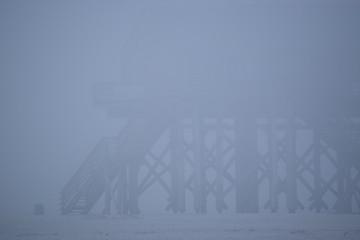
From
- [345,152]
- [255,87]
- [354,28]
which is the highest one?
[354,28]

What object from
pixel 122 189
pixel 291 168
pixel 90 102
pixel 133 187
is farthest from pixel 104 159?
pixel 90 102

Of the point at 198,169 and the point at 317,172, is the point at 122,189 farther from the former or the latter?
the point at 317,172

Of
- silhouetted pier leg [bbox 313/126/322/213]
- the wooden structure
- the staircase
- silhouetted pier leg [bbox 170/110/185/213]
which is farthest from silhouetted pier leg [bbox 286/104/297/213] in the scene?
the staircase

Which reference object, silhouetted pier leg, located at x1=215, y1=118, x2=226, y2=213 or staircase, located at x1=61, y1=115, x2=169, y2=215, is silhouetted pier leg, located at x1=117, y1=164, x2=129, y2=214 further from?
silhouetted pier leg, located at x1=215, y1=118, x2=226, y2=213

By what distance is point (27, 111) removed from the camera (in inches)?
7126

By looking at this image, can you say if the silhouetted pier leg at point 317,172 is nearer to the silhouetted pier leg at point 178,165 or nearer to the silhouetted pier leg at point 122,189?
the silhouetted pier leg at point 178,165

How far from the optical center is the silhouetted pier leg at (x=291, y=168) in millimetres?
38500

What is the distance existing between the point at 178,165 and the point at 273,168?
4.02 meters

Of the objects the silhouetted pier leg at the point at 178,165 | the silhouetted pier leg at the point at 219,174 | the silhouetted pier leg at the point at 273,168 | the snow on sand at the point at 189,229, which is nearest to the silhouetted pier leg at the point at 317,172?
the silhouetted pier leg at the point at 273,168

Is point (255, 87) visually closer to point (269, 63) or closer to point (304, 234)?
point (269, 63)

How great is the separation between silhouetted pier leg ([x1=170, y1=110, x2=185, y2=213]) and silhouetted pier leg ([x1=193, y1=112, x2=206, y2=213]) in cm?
56

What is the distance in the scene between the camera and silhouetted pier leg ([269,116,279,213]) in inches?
1510

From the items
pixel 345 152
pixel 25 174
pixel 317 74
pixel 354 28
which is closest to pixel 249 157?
pixel 345 152

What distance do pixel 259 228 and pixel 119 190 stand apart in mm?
13521
